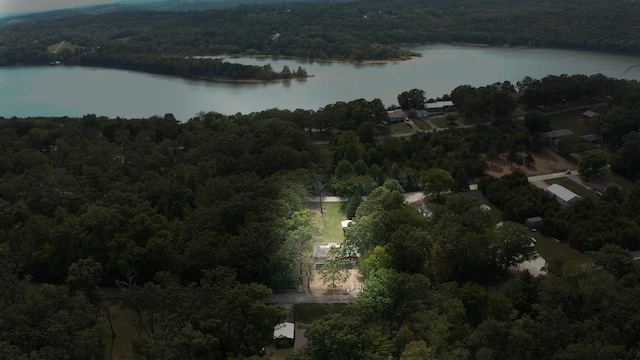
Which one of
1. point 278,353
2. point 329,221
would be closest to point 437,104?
point 329,221

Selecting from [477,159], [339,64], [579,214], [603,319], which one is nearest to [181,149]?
[477,159]

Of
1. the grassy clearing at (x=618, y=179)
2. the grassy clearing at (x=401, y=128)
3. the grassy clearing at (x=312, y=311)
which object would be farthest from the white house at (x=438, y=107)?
the grassy clearing at (x=312, y=311)

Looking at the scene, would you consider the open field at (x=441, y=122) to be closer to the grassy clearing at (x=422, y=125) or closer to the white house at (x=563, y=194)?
the grassy clearing at (x=422, y=125)

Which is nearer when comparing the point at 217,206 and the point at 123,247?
the point at 123,247

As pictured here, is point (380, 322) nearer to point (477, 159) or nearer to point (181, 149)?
point (477, 159)

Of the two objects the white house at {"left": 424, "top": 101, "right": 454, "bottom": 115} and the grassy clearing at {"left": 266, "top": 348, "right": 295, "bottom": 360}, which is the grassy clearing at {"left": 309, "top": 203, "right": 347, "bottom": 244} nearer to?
the grassy clearing at {"left": 266, "top": 348, "right": 295, "bottom": 360}
